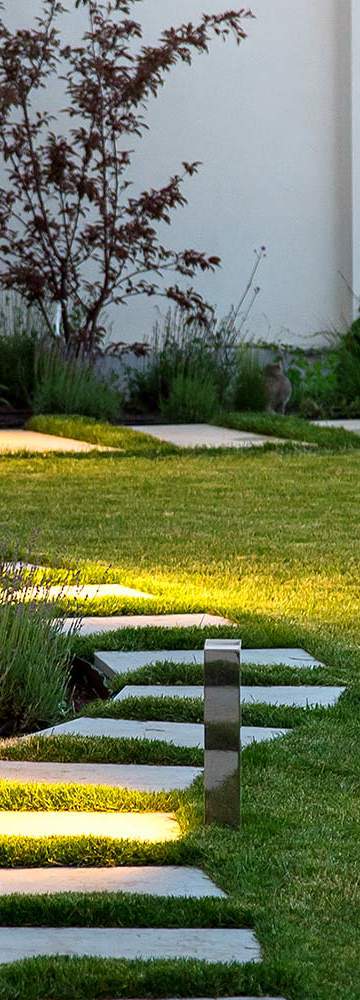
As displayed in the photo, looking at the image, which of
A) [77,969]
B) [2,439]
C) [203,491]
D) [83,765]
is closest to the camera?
[77,969]

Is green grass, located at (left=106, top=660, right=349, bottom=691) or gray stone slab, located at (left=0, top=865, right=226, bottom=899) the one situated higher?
green grass, located at (left=106, top=660, right=349, bottom=691)

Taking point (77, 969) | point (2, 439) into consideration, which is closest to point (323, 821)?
point (77, 969)

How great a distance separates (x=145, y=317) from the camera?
531 inches

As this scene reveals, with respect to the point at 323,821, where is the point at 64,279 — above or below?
above

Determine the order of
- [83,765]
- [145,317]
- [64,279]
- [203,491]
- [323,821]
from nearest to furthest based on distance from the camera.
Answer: [323,821] < [83,765] < [203,491] < [64,279] < [145,317]

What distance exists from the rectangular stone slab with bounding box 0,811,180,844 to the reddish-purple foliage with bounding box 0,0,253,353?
364 inches

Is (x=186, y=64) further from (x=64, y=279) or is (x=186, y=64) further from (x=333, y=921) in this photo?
(x=333, y=921)

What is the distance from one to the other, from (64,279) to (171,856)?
9735mm

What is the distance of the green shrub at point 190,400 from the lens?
11844mm

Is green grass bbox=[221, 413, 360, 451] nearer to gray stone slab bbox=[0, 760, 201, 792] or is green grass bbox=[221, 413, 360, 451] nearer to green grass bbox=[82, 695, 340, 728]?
green grass bbox=[82, 695, 340, 728]

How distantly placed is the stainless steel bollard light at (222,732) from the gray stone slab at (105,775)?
0.24 m

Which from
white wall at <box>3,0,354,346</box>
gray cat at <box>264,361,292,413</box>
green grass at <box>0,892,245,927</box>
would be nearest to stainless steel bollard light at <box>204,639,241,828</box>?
green grass at <box>0,892,245,927</box>

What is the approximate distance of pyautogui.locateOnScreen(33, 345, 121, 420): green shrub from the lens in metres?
11.7

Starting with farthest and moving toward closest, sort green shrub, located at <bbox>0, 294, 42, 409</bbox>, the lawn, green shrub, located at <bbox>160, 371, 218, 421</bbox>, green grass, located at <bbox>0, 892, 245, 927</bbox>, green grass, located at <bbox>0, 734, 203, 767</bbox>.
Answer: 1. green shrub, located at <bbox>0, 294, 42, 409</bbox>
2. green shrub, located at <bbox>160, 371, 218, 421</bbox>
3. green grass, located at <bbox>0, 734, 203, 767</bbox>
4. green grass, located at <bbox>0, 892, 245, 927</bbox>
5. the lawn
